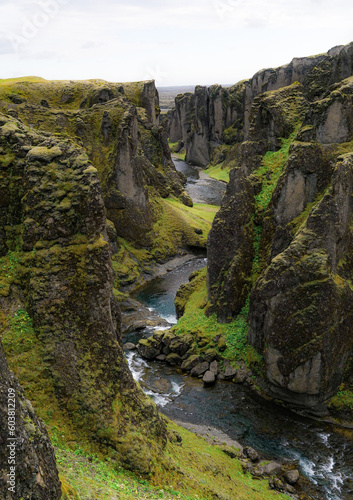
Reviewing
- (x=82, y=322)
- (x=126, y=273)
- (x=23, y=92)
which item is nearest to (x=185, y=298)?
(x=126, y=273)

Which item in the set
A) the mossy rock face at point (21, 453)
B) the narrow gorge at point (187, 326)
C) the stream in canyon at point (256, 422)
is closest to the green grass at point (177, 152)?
the narrow gorge at point (187, 326)

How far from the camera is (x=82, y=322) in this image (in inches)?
797

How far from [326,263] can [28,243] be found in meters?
21.7

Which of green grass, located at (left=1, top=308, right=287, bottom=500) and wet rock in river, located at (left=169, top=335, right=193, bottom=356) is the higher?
green grass, located at (left=1, top=308, right=287, bottom=500)

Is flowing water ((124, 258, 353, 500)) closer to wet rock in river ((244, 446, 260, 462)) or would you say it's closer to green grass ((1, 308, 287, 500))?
wet rock in river ((244, 446, 260, 462))

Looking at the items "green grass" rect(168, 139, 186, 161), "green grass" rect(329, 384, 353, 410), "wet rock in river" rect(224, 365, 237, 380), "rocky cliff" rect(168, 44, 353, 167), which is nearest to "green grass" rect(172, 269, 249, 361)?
"wet rock in river" rect(224, 365, 237, 380)

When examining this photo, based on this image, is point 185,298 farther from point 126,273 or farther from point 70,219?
point 70,219

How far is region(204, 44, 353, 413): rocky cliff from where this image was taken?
105ft

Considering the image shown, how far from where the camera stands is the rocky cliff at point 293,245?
1256 inches

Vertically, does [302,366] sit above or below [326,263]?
below

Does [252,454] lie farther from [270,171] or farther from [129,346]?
[270,171]

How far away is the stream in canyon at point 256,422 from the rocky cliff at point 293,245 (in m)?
2.21

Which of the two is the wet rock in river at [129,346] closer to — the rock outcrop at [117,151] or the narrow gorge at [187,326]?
the narrow gorge at [187,326]

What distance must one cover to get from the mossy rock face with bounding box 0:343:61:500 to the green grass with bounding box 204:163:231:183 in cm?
11722
